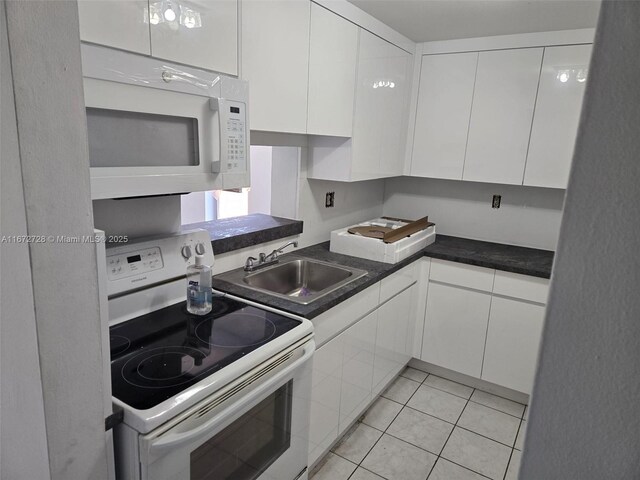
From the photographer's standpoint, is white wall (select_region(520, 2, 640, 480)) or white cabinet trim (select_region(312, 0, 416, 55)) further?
white cabinet trim (select_region(312, 0, 416, 55))

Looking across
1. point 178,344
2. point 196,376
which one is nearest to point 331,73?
point 178,344

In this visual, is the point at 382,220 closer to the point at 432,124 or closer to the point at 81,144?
the point at 432,124

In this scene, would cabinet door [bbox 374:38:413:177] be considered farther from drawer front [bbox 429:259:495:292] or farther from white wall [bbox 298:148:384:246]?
drawer front [bbox 429:259:495:292]

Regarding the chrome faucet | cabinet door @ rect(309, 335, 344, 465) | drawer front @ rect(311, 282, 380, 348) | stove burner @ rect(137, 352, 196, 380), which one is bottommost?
cabinet door @ rect(309, 335, 344, 465)

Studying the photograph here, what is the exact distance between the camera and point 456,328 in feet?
8.85

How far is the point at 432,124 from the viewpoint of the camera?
2.83m

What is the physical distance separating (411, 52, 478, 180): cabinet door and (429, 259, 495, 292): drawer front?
610mm

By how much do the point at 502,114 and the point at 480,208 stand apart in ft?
2.29

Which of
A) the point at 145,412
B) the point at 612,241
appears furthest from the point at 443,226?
the point at 612,241

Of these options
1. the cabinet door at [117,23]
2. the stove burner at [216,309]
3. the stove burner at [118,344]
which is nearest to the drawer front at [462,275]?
the stove burner at [216,309]

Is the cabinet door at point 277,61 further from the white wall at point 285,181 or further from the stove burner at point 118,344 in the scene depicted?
the stove burner at point 118,344

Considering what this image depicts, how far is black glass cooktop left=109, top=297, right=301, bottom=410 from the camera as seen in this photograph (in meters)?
1.08

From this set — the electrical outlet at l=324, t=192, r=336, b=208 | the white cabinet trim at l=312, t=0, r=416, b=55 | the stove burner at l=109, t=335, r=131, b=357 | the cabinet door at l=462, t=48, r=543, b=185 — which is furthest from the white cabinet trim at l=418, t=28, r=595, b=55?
the stove burner at l=109, t=335, r=131, b=357

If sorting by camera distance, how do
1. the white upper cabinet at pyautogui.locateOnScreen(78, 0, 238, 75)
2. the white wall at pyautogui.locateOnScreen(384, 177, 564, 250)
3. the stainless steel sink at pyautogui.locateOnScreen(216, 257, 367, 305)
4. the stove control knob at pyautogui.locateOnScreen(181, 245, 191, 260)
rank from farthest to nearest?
the white wall at pyautogui.locateOnScreen(384, 177, 564, 250) → the stainless steel sink at pyautogui.locateOnScreen(216, 257, 367, 305) → the stove control knob at pyautogui.locateOnScreen(181, 245, 191, 260) → the white upper cabinet at pyautogui.locateOnScreen(78, 0, 238, 75)
